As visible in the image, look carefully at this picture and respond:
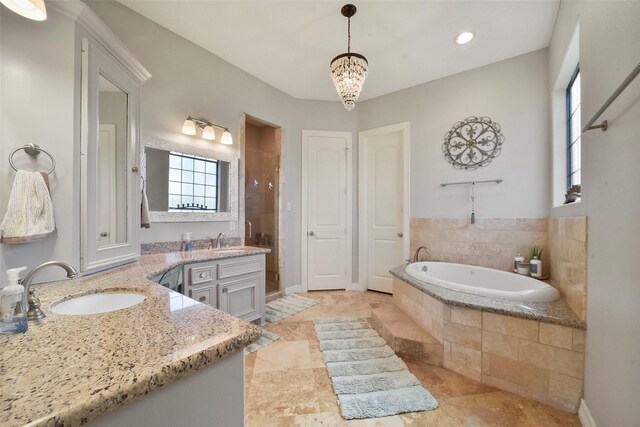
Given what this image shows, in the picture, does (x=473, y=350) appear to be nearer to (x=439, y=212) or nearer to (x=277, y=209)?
(x=439, y=212)

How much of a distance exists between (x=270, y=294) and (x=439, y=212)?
2.32 m

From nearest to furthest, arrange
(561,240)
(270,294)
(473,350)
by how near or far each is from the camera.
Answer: (473,350) < (561,240) < (270,294)

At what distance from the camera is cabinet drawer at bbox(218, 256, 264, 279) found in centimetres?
212

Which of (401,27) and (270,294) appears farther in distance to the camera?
(270,294)

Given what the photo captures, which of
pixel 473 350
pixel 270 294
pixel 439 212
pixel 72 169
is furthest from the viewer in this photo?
pixel 270 294

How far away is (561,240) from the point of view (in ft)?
6.44

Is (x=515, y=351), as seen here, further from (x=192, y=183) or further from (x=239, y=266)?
(x=192, y=183)

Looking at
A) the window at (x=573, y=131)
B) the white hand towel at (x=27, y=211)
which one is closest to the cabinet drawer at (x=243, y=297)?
the white hand towel at (x=27, y=211)

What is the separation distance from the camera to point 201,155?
2.54 m

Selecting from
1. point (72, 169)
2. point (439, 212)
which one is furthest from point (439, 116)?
point (72, 169)

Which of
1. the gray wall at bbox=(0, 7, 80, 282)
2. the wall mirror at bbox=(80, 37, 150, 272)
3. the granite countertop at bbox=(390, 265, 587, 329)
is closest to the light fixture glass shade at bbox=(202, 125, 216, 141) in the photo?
the wall mirror at bbox=(80, 37, 150, 272)

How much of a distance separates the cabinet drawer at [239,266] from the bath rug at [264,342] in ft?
1.89

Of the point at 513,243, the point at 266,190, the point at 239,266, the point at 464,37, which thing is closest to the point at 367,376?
the point at 239,266

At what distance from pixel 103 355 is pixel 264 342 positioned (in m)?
1.78
